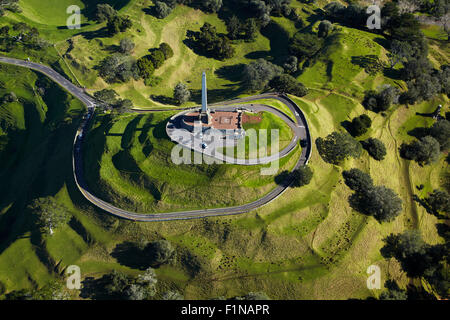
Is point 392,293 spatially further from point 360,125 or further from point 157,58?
point 157,58

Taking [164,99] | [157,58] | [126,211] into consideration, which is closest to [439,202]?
[126,211]

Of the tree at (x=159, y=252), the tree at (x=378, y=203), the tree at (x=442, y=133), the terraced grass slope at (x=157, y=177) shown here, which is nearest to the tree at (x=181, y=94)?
the terraced grass slope at (x=157, y=177)

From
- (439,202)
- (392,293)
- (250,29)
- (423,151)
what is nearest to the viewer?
(392,293)

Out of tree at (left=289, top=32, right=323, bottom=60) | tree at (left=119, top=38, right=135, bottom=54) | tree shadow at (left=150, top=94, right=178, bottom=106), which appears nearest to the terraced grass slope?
tree shadow at (left=150, top=94, right=178, bottom=106)

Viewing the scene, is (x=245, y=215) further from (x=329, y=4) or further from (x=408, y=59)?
(x=329, y=4)

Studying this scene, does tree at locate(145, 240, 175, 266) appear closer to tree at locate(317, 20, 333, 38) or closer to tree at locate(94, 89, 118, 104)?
tree at locate(94, 89, 118, 104)
